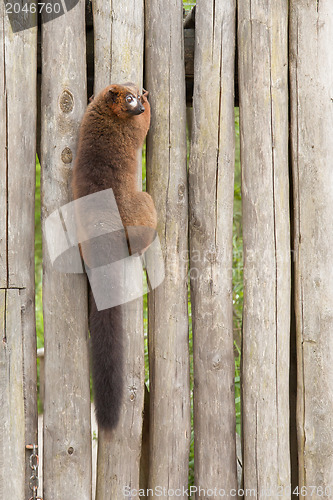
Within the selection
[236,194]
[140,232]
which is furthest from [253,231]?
[236,194]

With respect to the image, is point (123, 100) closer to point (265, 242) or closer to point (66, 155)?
point (66, 155)

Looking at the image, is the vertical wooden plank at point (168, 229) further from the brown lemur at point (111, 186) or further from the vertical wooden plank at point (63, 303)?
the vertical wooden plank at point (63, 303)

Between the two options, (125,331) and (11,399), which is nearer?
(11,399)

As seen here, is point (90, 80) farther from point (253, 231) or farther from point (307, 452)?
point (307, 452)

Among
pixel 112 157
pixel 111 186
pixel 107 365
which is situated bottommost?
pixel 107 365

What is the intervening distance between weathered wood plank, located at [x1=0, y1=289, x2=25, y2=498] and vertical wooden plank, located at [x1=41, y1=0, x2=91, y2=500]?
0.13m

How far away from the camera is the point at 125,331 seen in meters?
2.67

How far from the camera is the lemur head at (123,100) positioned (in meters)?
2.48

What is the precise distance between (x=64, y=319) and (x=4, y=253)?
476 millimetres

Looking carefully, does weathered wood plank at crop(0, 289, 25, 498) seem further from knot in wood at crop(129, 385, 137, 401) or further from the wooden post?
knot in wood at crop(129, 385, 137, 401)

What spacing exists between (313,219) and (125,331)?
4.04 feet

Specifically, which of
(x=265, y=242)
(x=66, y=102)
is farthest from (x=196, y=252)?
(x=66, y=102)

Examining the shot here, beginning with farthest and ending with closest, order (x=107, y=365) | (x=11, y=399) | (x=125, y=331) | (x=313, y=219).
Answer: (x=313, y=219) < (x=125, y=331) < (x=11, y=399) < (x=107, y=365)

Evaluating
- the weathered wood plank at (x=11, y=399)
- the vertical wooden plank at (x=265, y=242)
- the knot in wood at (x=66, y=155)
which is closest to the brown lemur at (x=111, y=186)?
the knot in wood at (x=66, y=155)
